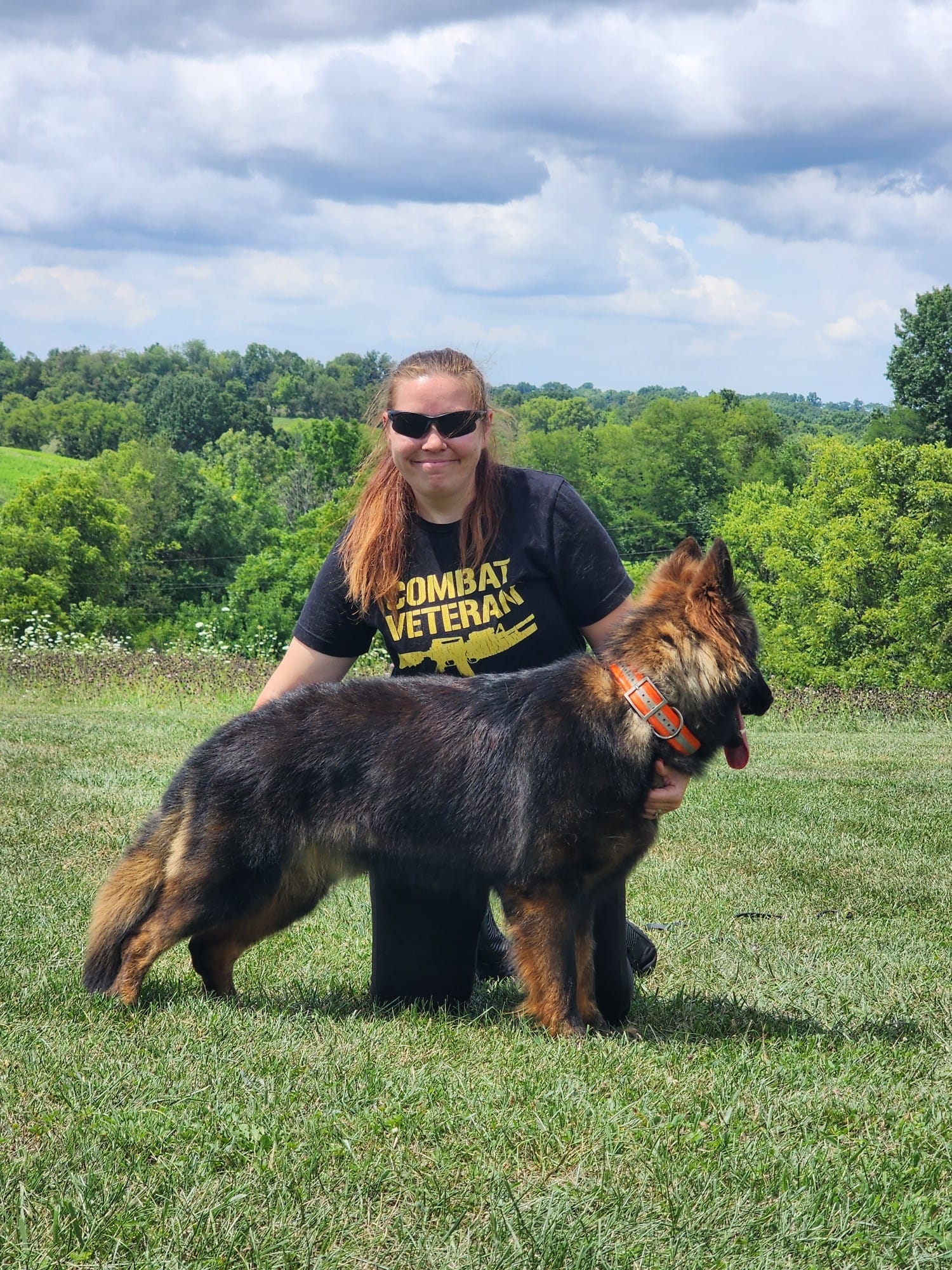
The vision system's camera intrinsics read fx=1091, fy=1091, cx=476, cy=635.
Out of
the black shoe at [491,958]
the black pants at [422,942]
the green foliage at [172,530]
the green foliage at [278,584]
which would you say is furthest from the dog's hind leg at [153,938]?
the green foliage at [172,530]

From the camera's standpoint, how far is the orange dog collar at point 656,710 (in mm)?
3900

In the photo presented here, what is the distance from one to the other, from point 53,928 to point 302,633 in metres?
2.12

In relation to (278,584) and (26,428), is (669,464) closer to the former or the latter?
(278,584)

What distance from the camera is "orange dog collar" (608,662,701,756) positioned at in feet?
12.8

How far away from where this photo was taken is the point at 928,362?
59719 mm

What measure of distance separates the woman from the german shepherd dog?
39 centimetres

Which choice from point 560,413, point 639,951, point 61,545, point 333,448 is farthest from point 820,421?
point 639,951

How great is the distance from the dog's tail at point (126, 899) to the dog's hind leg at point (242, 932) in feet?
0.93

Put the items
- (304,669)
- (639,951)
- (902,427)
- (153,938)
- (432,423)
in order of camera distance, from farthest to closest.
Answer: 1. (902,427)
2. (639,951)
3. (304,669)
4. (432,423)
5. (153,938)

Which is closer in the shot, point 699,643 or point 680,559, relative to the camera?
point 699,643

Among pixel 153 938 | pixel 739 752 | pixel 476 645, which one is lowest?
pixel 153 938

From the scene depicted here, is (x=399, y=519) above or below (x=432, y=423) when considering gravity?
below

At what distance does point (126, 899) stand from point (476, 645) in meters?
1.70

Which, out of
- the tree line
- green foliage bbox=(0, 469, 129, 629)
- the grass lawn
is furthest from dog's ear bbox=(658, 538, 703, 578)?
green foliage bbox=(0, 469, 129, 629)
